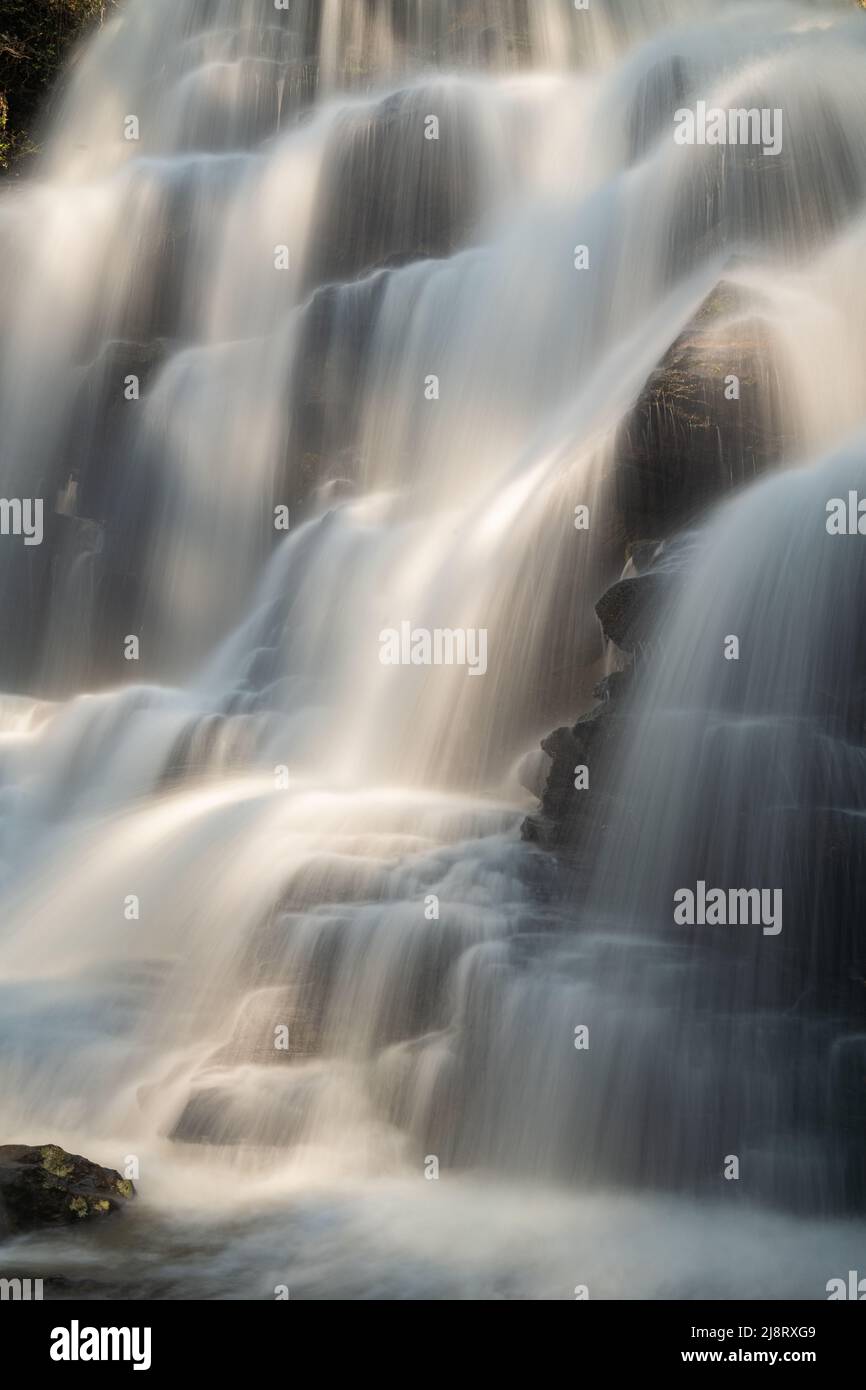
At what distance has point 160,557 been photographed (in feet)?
52.1

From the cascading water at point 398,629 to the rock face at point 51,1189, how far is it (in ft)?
0.85

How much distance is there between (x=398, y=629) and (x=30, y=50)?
15.3m

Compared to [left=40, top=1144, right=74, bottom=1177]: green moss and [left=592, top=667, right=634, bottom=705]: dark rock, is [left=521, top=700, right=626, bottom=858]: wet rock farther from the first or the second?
[left=40, top=1144, right=74, bottom=1177]: green moss

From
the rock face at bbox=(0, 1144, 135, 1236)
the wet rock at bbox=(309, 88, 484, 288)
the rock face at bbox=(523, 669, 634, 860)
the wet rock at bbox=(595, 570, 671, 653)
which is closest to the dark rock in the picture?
the rock face at bbox=(523, 669, 634, 860)

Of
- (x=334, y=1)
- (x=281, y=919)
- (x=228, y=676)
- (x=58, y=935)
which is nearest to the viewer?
(x=281, y=919)

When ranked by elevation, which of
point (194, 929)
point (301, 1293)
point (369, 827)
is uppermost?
point (369, 827)

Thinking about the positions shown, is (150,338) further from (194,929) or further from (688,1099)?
(688,1099)

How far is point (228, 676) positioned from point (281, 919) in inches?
241

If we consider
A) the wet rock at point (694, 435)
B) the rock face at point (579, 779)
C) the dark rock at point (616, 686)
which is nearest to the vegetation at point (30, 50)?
the wet rock at point (694, 435)

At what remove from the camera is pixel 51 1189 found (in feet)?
20.4

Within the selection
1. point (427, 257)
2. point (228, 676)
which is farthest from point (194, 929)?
point (427, 257)

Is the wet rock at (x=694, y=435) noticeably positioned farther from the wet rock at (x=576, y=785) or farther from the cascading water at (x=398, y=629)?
the wet rock at (x=576, y=785)

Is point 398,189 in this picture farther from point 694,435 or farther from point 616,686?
point 616,686

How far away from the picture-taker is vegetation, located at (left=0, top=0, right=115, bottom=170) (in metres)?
21.6
